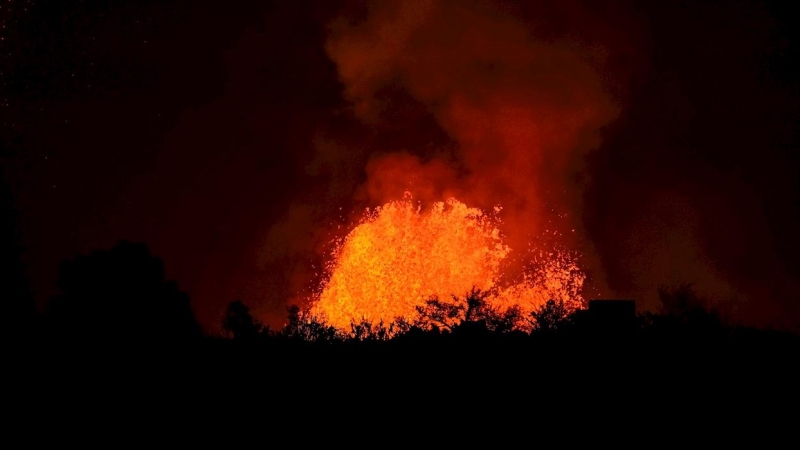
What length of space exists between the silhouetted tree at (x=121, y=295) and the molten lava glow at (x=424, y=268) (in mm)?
16278

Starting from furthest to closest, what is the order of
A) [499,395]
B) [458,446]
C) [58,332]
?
[58,332] < [499,395] < [458,446]

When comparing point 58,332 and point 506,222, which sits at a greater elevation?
point 506,222

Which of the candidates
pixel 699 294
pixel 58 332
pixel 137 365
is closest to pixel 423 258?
pixel 699 294

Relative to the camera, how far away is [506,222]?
170ft

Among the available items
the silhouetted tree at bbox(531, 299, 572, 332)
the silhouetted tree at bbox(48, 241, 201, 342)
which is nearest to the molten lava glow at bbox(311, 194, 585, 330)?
the silhouetted tree at bbox(48, 241, 201, 342)

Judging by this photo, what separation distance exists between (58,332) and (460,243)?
32.1 m

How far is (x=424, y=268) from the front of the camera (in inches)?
1844

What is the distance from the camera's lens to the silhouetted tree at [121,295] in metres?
25.9

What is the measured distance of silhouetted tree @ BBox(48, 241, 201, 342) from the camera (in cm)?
2586

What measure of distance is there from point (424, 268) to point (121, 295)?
22.9 m

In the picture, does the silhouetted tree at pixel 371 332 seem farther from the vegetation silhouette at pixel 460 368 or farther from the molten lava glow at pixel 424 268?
the molten lava glow at pixel 424 268

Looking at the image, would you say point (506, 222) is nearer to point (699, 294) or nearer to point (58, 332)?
point (699, 294)

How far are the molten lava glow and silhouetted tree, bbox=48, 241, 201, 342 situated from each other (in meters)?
16.3

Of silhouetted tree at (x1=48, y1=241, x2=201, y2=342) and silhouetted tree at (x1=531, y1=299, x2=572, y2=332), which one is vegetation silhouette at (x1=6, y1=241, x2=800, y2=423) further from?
silhouetted tree at (x1=48, y1=241, x2=201, y2=342)
